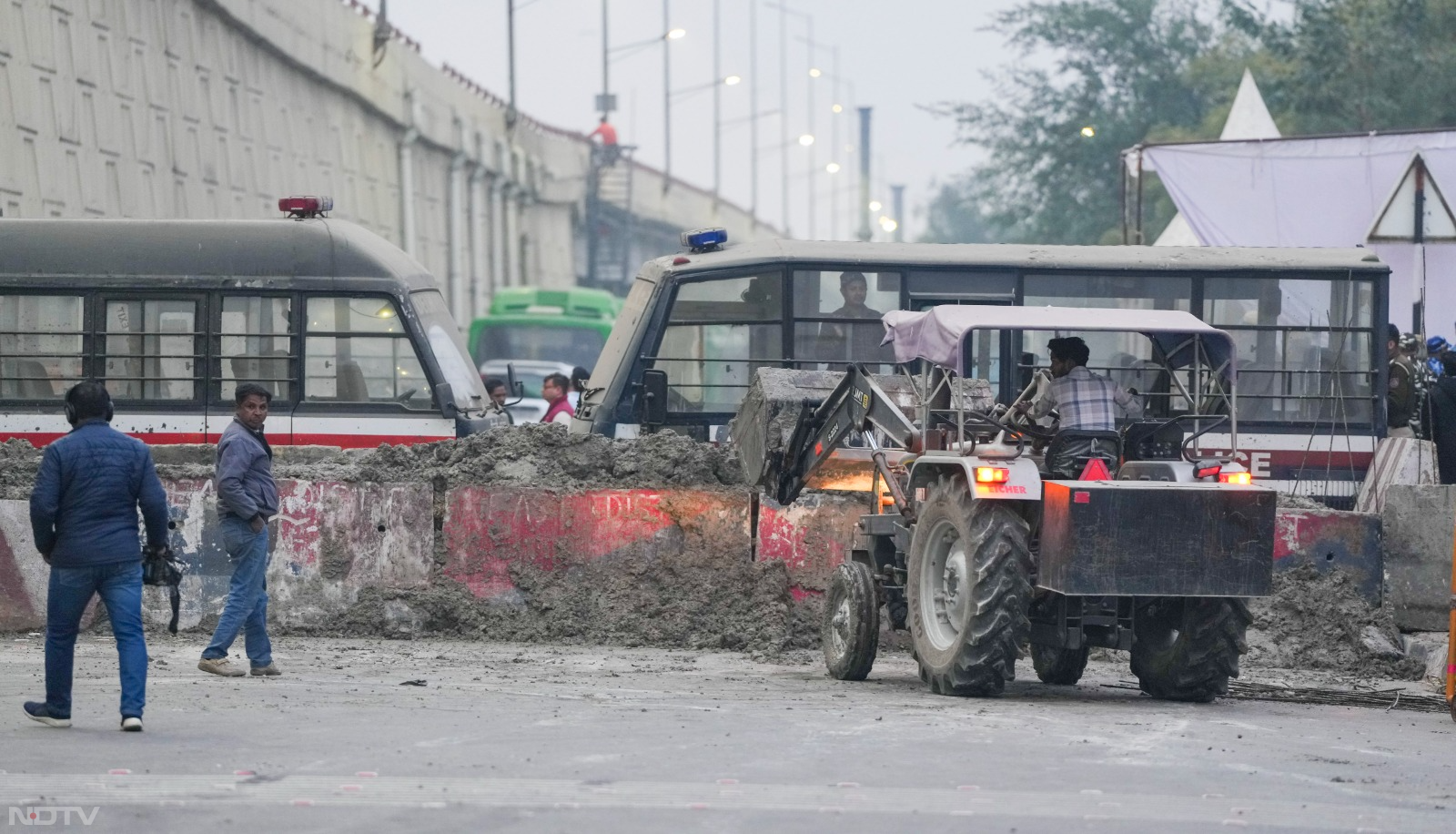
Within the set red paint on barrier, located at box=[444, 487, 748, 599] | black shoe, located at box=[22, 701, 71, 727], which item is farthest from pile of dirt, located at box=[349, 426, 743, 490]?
black shoe, located at box=[22, 701, 71, 727]

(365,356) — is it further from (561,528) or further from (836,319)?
(561,528)

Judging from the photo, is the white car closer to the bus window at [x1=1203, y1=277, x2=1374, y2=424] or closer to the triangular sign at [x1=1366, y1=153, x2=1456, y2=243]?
the bus window at [x1=1203, y1=277, x2=1374, y2=424]

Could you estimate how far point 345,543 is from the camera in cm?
1442

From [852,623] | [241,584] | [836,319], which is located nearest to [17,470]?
[241,584]

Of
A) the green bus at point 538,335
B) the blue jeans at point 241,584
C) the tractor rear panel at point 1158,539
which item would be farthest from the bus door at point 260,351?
the green bus at point 538,335

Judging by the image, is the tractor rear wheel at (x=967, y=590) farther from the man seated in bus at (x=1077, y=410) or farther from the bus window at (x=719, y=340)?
the bus window at (x=719, y=340)

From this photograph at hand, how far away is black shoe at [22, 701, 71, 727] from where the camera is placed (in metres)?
9.51

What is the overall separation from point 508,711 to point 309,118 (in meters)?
30.9

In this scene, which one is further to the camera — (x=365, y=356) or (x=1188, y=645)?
(x=365, y=356)

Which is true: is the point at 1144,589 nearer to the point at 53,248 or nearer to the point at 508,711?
the point at 508,711

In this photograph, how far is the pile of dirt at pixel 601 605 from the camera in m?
14.2

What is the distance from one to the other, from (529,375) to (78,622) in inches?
986

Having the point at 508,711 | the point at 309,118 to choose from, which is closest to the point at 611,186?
the point at 309,118

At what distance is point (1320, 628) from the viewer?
13.8 meters
